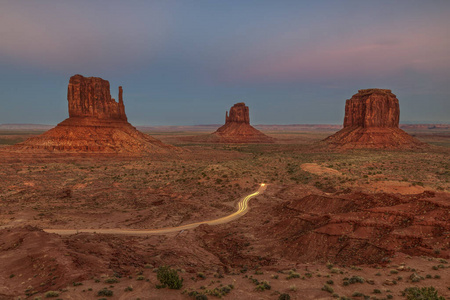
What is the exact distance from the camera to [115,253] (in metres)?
17.7

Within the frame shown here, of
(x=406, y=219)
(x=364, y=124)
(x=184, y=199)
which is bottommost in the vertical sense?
(x=184, y=199)

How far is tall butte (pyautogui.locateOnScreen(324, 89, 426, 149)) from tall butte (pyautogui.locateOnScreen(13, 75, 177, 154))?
71747mm

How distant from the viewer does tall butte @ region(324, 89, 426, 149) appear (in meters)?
93.1

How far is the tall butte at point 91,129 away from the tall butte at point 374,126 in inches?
2825

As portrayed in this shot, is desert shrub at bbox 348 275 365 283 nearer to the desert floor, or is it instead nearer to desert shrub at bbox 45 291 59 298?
the desert floor

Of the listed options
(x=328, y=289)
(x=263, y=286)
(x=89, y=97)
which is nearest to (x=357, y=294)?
(x=328, y=289)

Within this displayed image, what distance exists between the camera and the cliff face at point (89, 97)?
3073 inches

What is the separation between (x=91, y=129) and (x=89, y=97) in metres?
10.7

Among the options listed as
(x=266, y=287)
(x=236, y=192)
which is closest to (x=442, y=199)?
(x=266, y=287)

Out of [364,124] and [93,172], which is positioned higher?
[364,124]

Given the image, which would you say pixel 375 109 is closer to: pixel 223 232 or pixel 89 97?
pixel 223 232

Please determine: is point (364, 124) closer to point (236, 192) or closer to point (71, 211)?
point (236, 192)

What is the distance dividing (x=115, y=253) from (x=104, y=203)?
18.9 m

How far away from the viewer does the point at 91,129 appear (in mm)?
77875
